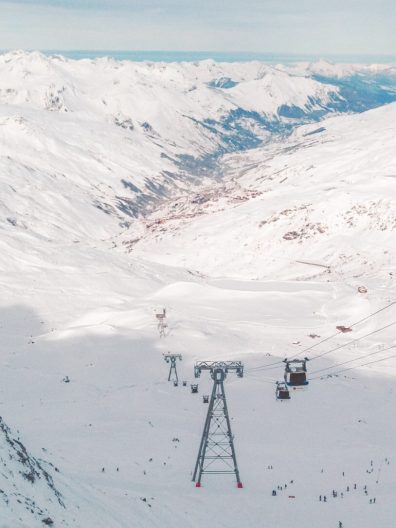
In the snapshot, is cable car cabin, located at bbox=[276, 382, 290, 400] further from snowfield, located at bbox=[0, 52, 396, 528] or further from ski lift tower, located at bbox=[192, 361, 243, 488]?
ski lift tower, located at bbox=[192, 361, 243, 488]

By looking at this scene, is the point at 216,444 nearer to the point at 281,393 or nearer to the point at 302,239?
the point at 281,393

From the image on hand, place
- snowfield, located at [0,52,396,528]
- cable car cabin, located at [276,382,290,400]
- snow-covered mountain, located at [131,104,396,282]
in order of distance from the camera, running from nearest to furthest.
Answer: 1. snowfield, located at [0,52,396,528]
2. cable car cabin, located at [276,382,290,400]
3. snow-covered mountain, located at [131,104,396,282]

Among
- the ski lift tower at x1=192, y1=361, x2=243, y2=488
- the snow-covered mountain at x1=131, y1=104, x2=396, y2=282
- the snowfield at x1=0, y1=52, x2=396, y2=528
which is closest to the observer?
the snowfield at x1=0, y1=52, x2=396, y2=528

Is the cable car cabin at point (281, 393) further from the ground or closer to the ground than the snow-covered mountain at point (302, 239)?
further from the ground

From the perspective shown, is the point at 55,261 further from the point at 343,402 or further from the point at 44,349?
the point at 343,402

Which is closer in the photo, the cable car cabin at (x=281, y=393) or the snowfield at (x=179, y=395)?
the snowfield at (x=179, y=395)

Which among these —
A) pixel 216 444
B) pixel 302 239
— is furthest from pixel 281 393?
pixel 302 239

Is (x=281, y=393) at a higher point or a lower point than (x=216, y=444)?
lower

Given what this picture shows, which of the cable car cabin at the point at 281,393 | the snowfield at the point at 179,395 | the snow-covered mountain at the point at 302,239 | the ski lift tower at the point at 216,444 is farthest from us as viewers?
the snow-covered mountain at the point at 302,239

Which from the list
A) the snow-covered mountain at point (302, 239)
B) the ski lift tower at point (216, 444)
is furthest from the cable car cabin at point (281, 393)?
the snow-covered mountain at point (302, 239)

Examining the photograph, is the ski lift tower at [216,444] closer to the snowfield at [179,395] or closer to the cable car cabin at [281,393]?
the snowfield at [179,395]

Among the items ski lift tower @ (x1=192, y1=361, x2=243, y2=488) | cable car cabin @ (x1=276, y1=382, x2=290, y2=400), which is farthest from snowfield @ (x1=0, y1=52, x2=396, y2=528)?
cable car cabin @ (x1=276, y1=382, x2=290, y2=400)
